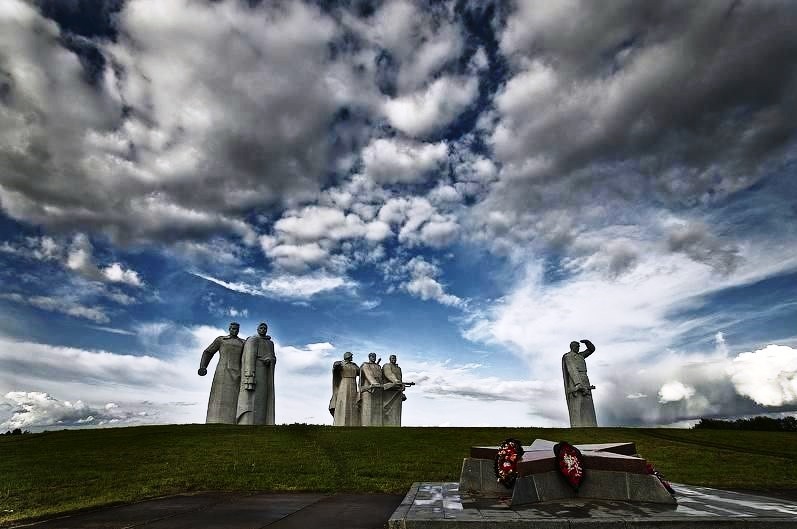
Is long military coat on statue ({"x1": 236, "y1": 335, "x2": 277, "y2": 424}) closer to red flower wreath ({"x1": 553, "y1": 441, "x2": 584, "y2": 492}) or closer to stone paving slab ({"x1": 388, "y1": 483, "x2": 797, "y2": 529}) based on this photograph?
stone paving slab ({"x1": 388, "y1": 483, "x2": 797, "y2": 529})

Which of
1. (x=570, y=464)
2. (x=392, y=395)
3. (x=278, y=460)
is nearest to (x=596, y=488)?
(x=570, y=464)

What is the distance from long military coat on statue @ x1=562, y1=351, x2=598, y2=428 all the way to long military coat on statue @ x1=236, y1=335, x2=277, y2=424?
54.1 feet

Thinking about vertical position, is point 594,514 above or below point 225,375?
Result: below

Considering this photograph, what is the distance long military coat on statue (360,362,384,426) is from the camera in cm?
3062

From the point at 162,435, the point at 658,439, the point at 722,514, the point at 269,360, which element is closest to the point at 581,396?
the point at 658,439

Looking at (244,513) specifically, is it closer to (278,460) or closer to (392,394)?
(278,460)

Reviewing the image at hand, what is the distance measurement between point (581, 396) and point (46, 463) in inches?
974

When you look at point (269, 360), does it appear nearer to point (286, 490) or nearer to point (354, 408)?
point (354, 408)

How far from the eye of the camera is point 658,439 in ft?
71.4

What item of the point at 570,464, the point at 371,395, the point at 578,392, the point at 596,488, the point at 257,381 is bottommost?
the point at 596,488

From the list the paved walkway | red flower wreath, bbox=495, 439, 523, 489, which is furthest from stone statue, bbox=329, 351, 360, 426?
red flower wreath, bbox=495, 439, 523, 489

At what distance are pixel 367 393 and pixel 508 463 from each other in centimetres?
2336

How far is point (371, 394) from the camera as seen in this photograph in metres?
30.9

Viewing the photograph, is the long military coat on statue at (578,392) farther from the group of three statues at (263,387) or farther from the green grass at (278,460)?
the group of three statues at (263,387)
